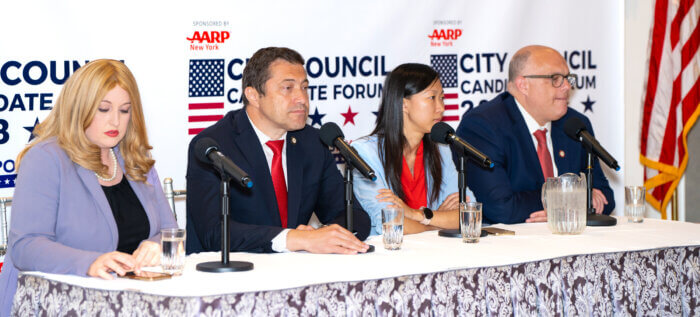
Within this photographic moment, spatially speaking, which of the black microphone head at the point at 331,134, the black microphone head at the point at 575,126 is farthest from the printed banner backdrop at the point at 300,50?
the black microphone head at the point at 331,134

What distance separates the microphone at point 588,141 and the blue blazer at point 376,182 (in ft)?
2.07

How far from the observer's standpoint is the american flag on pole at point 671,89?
18.8ft

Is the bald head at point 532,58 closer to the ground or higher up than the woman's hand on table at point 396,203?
higher up

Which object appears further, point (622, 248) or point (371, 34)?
point (371, 34)

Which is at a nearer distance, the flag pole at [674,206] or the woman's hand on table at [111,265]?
the woman's hand on table at [111,265]

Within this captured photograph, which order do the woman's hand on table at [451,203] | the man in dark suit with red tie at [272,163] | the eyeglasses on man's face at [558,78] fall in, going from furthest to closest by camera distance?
1. the eyeglasses on man's face at [558,78]
2. the woman's hand on table at [451,203]
3. the man in dark suit with red tie at [272,163]

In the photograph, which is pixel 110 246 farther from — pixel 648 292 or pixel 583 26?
pixel 583 26

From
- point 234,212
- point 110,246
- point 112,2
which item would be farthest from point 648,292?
point 112,2

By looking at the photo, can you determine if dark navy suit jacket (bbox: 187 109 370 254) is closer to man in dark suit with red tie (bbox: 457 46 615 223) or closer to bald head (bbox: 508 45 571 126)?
man in dark suit with red tie (bbox: 457 46 615 223)

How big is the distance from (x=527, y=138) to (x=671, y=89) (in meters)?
1.89

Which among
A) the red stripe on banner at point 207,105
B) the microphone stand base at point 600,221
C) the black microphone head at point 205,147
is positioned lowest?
the microphone stand base at point 600,221

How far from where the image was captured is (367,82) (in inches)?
202

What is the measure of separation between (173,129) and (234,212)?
1.28 meters

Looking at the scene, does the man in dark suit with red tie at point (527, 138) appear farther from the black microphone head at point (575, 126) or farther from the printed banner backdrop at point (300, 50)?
the printed banner backdrop at point (300, 50)
